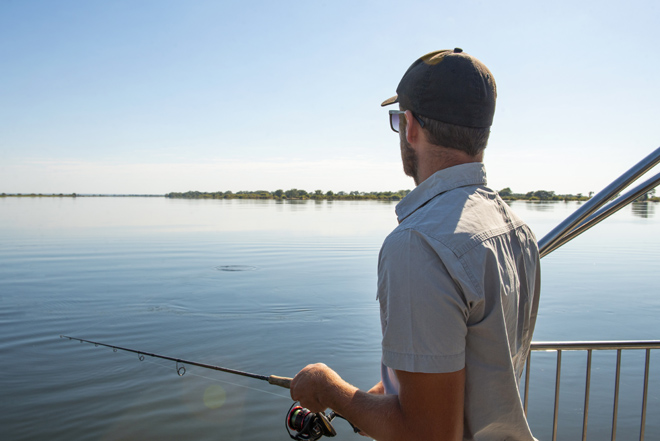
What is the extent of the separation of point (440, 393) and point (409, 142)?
27.5 inches

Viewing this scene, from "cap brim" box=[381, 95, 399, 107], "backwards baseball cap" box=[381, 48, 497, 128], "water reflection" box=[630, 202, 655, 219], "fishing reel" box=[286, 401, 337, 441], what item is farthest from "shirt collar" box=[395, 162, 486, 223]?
"water reflection" box=[630, 202, 655, 219]

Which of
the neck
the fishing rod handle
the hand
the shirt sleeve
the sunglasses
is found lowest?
the fishing rod handle

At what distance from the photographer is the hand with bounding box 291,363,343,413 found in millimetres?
1317

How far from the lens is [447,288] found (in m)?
1.03

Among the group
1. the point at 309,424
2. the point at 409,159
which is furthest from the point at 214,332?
the point at 409,159

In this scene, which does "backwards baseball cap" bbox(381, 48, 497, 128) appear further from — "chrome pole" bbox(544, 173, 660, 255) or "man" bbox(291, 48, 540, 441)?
"chrome pole" bbox(544, 173, 660, 255)

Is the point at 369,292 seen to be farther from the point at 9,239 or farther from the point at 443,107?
the point at 9,239

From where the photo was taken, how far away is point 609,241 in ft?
73.3

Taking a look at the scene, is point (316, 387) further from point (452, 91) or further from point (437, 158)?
point (452, 91)

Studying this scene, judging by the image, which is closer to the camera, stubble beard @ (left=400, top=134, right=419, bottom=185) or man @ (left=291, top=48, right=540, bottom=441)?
man @ (left=291, top=48, right=540, bottom=441)

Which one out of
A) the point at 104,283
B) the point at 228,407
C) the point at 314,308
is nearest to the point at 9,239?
the point at 104,283

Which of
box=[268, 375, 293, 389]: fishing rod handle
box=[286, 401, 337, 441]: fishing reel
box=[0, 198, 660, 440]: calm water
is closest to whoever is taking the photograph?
box=[286, 401, 337, 441]: fishing reel

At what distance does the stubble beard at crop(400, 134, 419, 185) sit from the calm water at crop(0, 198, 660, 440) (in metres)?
4.29

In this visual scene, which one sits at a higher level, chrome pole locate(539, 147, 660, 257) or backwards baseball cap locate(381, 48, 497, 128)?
backwards baseball cap locate(381, 48, 497, 128)
